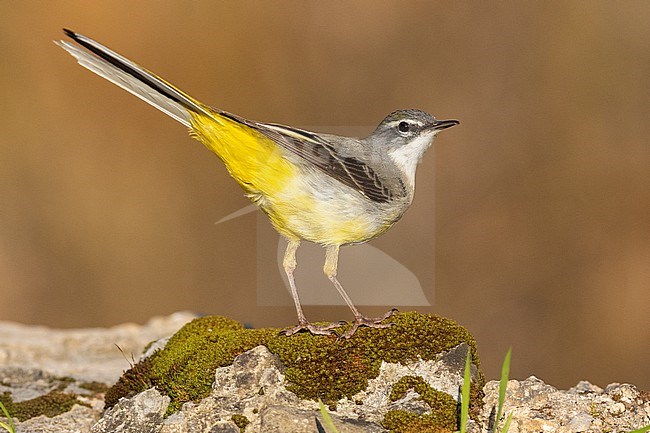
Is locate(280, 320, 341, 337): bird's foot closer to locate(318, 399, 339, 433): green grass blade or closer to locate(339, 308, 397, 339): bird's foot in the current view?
locate(339, 308, 397, 339): bird's foot

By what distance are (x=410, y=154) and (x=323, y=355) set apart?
1.83 m

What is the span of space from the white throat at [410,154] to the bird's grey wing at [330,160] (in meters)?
0.33

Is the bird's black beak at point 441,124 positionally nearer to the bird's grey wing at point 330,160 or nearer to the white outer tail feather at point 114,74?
the bird's grey wing at point 330,160

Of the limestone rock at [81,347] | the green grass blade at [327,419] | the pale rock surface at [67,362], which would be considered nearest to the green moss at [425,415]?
the green grass blade at [327,419]

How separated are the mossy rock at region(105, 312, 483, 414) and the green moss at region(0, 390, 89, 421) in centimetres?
121

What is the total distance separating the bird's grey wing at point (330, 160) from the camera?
6.23 m

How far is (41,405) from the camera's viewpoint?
7.22 metres

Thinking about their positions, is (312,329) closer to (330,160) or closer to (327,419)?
(330,160)

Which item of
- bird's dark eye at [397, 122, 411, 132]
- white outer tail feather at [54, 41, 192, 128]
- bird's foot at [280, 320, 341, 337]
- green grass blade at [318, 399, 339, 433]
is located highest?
white outer tail feather at [54, 41, 192, 128]

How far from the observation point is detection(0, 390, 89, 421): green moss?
23.0 ft

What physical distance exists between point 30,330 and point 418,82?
6.91 m

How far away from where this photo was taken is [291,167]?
621cm

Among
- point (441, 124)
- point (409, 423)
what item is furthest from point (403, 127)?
point (409, 423)

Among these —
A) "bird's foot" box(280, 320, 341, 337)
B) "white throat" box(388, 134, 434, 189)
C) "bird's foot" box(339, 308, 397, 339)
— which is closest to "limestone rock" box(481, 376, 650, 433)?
"bird's foot" box(339, 308, 397, 339)
